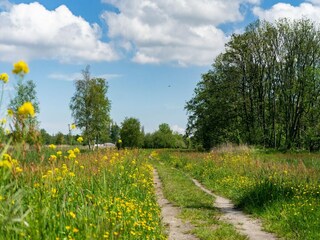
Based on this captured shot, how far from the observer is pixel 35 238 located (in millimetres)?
4062

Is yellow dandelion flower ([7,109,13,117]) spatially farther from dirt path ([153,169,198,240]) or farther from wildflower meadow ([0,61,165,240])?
dirt path ([153,169,198,240])

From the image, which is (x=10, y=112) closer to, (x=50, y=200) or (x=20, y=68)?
(x=20, y=68)

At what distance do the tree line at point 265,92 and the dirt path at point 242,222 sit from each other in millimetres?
31927

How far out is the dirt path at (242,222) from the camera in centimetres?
891

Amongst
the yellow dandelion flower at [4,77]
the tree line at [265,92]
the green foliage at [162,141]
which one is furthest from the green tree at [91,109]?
the yellow dandelion flower at [4,77]

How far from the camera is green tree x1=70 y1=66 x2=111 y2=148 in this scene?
183ft

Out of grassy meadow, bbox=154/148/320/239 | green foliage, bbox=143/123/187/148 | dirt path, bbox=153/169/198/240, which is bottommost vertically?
dirt path, bbox=153/169/198/240

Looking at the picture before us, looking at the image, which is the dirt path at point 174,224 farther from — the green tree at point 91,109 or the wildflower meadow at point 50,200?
the green tree at point 91,109

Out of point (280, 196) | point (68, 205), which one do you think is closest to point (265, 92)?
point (280, 196)

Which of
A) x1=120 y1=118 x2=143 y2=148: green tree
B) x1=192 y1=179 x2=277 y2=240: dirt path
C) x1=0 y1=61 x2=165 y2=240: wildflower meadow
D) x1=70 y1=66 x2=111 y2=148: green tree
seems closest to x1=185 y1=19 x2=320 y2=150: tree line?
x1=70 y1=66 x2=111 y2=148: green tree

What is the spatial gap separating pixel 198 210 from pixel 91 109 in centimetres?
4555

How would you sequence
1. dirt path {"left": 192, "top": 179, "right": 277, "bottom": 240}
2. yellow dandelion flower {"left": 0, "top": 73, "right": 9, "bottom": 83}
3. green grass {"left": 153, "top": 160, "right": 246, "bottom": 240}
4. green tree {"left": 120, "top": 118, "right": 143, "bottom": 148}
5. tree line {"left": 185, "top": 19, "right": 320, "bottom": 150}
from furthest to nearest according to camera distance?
green tree {"left": 120, "top": 118, "right": 143, "bottom": 148} → tree line {"left": 185, "top": 19, "right": 320, "bottom": 150} → dirt path {"left": 192, "top": 179, "right": 277, "bottom": 240} → green grass {"left": 153, "top": 160, "right": 246, "bottom": 240} → yellow dandelion flower {"left": 0, "top": 73, "right": 9, "bottom": 83}

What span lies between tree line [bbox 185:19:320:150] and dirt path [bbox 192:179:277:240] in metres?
31.9

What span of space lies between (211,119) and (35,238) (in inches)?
1787
